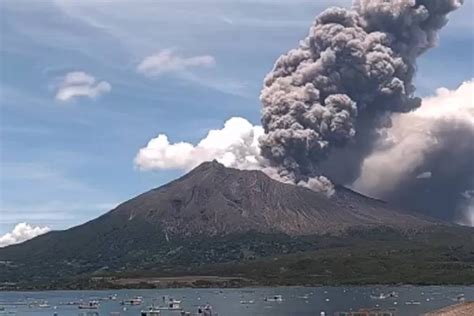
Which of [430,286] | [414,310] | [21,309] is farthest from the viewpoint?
[430,286]

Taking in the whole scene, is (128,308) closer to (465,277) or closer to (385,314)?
(385,314)

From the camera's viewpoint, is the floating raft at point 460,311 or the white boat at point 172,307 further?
the white boat at point 172,307

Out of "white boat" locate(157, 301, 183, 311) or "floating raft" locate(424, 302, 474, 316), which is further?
"white boat" locate(157, 301, 183, 311)

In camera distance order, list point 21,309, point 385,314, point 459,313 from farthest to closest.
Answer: point 21,309, point 385,314, point 459,313

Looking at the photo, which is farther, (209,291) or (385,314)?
(209,291)

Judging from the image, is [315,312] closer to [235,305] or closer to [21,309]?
[235,305]

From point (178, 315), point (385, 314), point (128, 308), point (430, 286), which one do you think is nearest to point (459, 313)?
point (385, 314)

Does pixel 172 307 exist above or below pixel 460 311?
above

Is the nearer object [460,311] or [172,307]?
[460,311]

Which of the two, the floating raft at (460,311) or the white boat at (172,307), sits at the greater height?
the white boat at (172,307)

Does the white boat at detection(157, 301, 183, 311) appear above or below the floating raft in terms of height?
above
